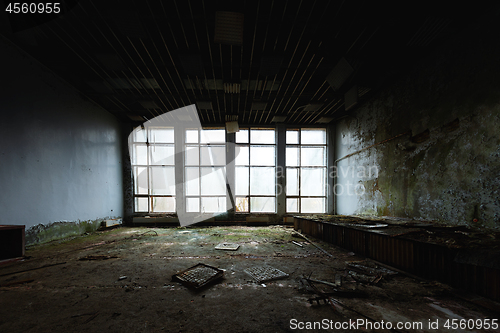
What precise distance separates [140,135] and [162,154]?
135 centimetres

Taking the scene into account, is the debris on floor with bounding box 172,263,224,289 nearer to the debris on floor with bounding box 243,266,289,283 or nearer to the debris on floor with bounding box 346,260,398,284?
the debris on floor with bounding box 243,266,289,283

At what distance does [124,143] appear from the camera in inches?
339

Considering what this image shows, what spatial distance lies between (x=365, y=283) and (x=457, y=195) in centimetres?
278

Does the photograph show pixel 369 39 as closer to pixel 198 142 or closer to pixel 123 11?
pixel 123 11

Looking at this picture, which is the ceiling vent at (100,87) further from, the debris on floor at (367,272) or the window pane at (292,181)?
the debris on floor at (367,272)

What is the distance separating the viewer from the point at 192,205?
28.6 ft

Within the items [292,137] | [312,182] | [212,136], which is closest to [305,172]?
[312,182]

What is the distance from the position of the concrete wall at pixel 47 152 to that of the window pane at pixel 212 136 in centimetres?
380

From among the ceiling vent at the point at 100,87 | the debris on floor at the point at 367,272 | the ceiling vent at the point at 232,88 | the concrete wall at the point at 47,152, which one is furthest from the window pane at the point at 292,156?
the concrete wall at the point at 47,152

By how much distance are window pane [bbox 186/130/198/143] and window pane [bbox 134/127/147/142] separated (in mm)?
1958

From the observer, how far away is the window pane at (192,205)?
8.68 meters

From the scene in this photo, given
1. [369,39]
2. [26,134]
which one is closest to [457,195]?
[369,39]

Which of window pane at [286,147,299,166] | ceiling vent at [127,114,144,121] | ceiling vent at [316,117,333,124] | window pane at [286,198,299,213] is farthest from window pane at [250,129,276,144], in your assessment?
ceiling vent at [127,114,144,121]

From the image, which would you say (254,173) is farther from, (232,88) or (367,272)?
(367,272)
